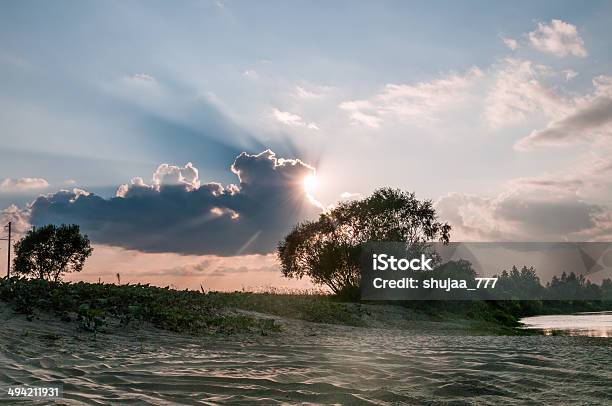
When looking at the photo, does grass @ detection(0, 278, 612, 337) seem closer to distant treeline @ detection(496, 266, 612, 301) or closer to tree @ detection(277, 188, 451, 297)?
tree @ detection(277, 188, 451, 297)

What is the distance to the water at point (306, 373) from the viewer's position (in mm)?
6867

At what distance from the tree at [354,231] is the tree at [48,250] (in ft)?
97.2

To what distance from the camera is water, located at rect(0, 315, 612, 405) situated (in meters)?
6.87

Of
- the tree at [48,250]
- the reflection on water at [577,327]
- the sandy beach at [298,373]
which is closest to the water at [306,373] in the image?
the sandy beach at [298,373]

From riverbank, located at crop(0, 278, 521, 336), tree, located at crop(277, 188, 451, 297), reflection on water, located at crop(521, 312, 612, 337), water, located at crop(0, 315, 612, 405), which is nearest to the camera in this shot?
water, located at crop(0, 315, 612, 405)

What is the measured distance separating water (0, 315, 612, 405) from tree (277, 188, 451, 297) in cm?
2847

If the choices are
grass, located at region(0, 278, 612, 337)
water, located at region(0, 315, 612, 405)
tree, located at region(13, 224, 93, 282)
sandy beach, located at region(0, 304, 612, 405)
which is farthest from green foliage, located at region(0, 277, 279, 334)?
tree, located at region(13, 224, 93, 282)

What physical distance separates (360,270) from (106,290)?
2337 cm

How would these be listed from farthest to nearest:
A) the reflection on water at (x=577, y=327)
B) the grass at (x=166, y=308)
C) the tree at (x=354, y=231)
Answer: the tree at (x=354, y=231)
the reflection on water at (x=577, y=327)
the grass at (x=166, y=308)

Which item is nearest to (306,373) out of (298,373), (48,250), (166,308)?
(298,373)

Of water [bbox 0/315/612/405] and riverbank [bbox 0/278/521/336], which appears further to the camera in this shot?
riverbank [bbox 0/278/521/336]

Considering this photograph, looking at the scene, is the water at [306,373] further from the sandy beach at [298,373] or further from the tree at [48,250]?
the tree at [48,250]

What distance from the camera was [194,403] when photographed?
21.2 feet

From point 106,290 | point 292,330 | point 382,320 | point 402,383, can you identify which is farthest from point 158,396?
point 382,320
